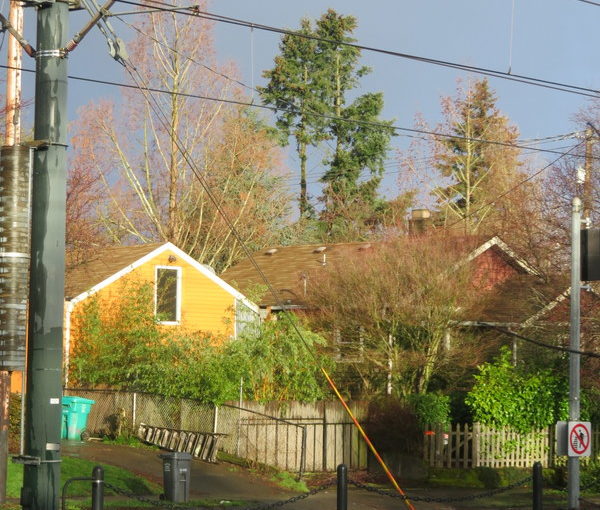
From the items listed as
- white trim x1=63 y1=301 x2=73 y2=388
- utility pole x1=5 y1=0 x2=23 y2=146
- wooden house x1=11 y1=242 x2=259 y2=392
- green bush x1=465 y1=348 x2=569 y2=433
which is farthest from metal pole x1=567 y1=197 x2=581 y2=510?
white trim x1=63 y1=301 x2=73 y2=388

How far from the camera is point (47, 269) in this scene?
1006 cm

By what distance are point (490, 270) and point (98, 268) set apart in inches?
458

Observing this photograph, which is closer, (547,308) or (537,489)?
(537,489)

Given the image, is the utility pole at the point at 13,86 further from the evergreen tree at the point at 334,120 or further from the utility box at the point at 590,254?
the evergreen tree at the point at 334,120

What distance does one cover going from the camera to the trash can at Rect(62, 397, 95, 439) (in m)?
25.8

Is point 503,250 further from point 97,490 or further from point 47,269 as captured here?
point 47,269

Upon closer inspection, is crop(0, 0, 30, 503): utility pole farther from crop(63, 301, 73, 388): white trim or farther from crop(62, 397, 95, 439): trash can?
crop(63, 301, 73, 388): white trim

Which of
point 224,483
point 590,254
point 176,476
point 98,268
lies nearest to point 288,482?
point 224,483

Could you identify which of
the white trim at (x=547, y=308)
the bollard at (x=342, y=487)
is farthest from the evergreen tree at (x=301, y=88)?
the bollard at (x=342, y=487)

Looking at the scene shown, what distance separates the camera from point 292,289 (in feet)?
113

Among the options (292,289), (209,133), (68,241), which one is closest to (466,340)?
(292,289)

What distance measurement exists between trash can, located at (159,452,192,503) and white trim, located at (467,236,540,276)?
41.5ft

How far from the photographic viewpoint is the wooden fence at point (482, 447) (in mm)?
25141

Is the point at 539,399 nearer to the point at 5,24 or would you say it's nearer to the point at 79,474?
the point at 79,474
